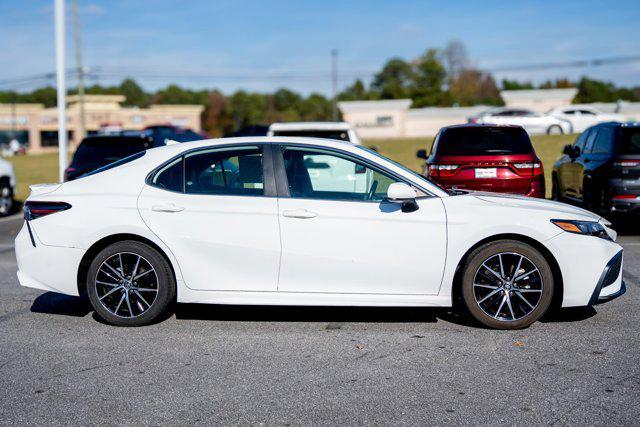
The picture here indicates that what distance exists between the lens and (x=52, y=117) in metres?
89.8

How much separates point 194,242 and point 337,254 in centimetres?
120

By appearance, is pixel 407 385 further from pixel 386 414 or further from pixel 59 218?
pixel 59 218

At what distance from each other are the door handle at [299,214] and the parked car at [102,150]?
837 cm

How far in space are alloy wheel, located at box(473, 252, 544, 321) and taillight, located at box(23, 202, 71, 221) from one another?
3.57m

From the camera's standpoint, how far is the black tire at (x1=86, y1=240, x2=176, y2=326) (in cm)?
607

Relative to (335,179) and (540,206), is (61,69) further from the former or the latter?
(540,206)

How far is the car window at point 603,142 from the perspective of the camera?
1157 cm

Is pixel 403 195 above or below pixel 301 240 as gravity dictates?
above

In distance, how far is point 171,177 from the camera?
621 centimetres

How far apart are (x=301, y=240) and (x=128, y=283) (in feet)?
5.09

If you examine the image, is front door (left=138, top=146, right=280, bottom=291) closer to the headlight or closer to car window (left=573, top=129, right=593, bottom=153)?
the headlight

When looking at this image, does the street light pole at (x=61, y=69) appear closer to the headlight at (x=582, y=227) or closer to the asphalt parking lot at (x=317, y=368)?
the asphalt parking lot at (x=317, y=368)

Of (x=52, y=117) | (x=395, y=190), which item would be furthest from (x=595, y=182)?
(x=52, y=117)

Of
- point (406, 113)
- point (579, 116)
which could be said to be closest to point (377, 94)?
point (406, 113)
